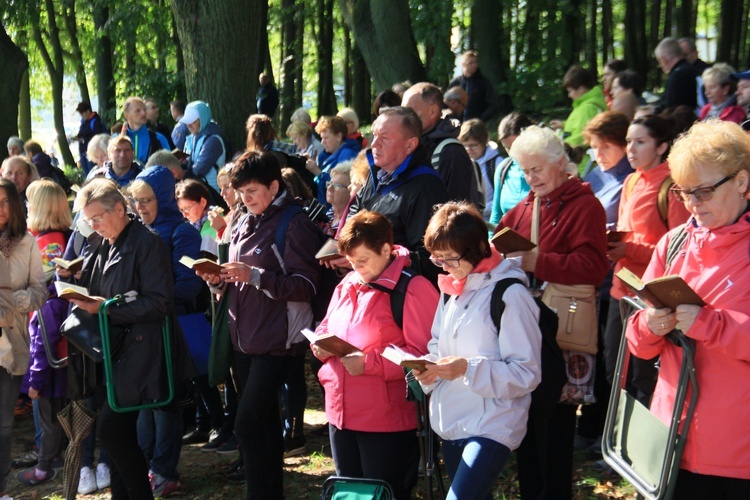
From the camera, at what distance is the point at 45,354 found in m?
6.39

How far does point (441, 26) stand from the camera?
663 inches

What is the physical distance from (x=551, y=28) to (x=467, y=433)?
49.9 ft

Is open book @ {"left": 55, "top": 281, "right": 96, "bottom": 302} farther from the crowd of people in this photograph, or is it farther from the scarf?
the scarf

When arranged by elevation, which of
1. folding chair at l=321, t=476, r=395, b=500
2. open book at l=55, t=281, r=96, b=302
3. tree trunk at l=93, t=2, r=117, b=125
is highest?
tree trunk at l=93, t=2, r=117, b=125

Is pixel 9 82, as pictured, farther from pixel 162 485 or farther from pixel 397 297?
pixel 397 297

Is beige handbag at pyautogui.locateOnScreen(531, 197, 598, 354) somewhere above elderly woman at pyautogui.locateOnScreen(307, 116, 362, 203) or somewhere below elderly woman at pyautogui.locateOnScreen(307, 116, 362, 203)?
below

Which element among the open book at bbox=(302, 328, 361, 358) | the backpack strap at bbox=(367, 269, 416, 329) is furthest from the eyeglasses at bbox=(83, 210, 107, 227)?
the backpack strap at bbox=(367, 269, 416, 329)

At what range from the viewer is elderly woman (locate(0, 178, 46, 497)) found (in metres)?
5.82

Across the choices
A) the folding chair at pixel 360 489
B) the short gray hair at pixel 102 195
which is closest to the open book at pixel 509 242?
the folding chair at pixel 360 489

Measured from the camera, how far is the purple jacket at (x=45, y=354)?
6367mm

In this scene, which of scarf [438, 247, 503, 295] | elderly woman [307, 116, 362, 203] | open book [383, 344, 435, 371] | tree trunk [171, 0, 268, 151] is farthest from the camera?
tree trunk [171, 0, 268, 151]

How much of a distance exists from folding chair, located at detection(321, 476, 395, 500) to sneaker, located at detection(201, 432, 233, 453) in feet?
9.41

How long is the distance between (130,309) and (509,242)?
7.50 feet

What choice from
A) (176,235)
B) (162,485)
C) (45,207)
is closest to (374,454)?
(162,485)
